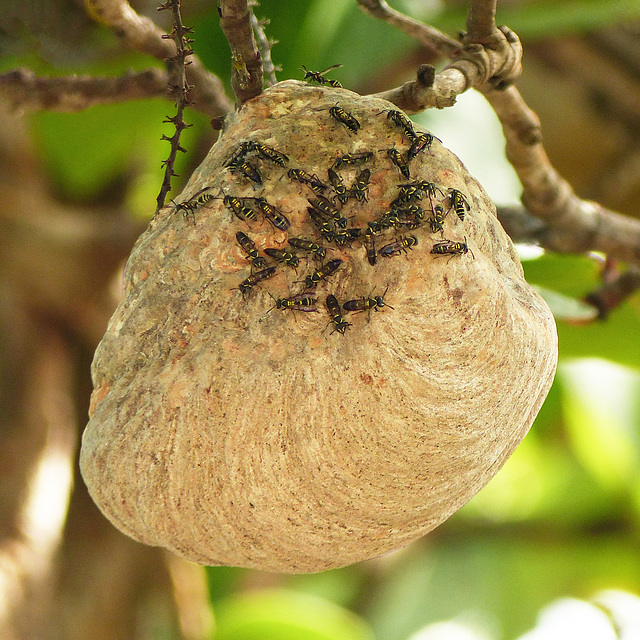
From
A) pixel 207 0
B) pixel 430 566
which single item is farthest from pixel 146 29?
pixel 430 566

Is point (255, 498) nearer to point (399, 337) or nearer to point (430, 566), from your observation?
point (399, 337)

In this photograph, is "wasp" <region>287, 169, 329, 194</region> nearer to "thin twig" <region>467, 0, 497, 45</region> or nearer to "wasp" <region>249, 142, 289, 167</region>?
"wasp" <region>249, 142, 289, 167</region>

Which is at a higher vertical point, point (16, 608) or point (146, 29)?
point (146, 29)

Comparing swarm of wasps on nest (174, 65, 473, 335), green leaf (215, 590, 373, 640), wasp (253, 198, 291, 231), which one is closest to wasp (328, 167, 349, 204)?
swarm of wasps on nest (174, 65, 473, 335)

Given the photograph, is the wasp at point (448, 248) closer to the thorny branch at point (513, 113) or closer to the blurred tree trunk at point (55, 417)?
the thorny branch at point (513, 113)

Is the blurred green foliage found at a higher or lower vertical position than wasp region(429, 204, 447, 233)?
lower

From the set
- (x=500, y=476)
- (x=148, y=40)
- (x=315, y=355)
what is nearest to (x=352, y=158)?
(x=315, y=355)

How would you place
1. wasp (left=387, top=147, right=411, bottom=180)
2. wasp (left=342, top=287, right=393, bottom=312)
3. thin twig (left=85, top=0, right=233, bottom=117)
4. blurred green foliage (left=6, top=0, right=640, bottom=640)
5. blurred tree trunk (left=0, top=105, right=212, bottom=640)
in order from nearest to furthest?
wasp (left=342, top=287, right=393, bottom=312) → wasp (left=387, top=147, right=411, bottom=180) → thin twig (left=85, top=0, right=233, bottom=117) → blurred green foliage (left=6, top=0, right=640, bottom=640) → blurred tree trunk (left=0, top=105, right=212, bottom=640)
